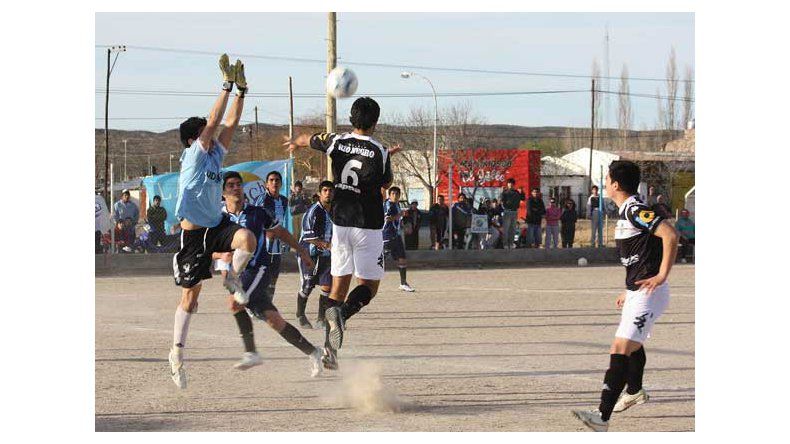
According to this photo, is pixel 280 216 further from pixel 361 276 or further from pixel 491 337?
pixel 361 276

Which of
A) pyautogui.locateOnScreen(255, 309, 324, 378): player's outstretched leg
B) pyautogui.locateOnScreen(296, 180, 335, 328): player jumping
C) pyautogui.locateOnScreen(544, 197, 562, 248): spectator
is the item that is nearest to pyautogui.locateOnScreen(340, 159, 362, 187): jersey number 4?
pyautogui.locateOnScreen(255, 309, 324, 378): player's outstretched leg

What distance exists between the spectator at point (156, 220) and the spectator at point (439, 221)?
714cm

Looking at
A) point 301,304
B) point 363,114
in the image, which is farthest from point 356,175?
point 301,304

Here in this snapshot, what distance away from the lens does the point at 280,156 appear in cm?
6725

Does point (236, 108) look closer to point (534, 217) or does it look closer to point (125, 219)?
point (125, 219)

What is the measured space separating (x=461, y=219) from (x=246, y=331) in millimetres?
17983

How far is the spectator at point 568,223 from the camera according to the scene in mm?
28328

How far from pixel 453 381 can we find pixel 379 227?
163 centimetres

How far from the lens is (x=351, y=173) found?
8758mm

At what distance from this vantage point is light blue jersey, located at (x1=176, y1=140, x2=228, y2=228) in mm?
8492

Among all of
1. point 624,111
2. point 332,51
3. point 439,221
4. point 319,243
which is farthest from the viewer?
point 624,111

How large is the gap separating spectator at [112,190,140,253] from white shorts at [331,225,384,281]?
1627 centimetres

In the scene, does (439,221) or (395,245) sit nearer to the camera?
(395,245)

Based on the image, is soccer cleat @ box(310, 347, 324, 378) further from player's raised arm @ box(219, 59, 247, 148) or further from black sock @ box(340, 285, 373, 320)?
player's raised arm @ box(219, 59, 247, 148)
